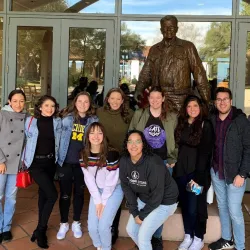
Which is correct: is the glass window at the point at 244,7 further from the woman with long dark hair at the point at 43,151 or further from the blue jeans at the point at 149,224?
the blue jeans at the point at 149,224

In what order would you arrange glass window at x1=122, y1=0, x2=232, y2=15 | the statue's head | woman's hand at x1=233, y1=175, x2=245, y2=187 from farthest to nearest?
1. glass window at x1=122, y1=0, x2=232, y2=15
2. the statue's head
3. woman's hand at x1=233, y1=175, x2=245, y2=187

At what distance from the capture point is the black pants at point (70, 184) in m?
3.72

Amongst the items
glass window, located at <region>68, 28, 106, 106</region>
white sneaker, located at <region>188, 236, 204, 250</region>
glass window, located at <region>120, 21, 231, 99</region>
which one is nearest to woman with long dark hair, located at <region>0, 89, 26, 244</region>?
white sneaker, located at <region>188, 236, 204, 250</region>

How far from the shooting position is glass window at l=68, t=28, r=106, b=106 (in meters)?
5.97

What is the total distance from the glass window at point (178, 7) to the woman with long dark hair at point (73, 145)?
9.08ft

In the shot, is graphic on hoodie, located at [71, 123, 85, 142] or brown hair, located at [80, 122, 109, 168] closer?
brown hair, located at [80, 122, 109, 168]

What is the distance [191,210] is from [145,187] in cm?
67

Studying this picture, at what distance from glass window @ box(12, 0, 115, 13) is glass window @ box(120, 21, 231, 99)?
1.34 ft

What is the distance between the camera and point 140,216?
10.5ft

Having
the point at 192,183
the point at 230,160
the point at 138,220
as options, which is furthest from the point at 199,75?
the point at 138,220

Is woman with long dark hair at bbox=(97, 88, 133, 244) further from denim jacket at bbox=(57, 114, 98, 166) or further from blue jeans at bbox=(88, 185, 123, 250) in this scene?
blue jeans at bbox=(88, 185, 123, 250)

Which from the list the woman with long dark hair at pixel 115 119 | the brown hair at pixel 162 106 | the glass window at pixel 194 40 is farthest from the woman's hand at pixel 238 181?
the glass window at pixel 194 40

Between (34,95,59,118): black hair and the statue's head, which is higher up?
the statue's head

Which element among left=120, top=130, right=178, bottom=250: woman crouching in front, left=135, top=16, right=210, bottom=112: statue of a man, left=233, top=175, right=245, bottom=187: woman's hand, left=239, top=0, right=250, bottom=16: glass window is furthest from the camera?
left=239, top=0, right=250, bottom=16: glass window
